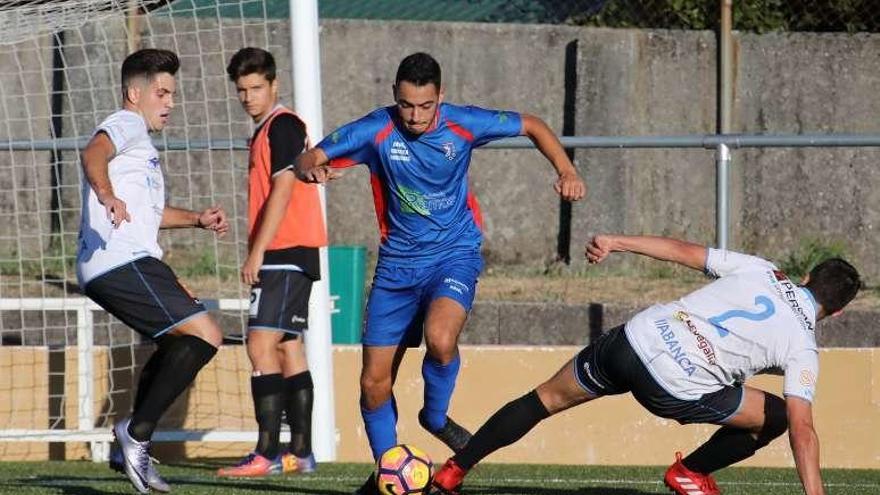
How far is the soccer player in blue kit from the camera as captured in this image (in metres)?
7.46

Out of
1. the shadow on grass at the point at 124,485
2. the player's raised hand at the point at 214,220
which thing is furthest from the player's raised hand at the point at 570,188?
the shadow on grass at the point at 124,485

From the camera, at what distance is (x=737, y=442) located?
7117mm

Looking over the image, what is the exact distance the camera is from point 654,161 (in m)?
12.4

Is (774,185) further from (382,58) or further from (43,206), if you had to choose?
(43,206)

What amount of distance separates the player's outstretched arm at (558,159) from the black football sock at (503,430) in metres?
0.84

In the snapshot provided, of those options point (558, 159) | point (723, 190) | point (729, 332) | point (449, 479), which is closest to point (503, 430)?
point (449, 479)

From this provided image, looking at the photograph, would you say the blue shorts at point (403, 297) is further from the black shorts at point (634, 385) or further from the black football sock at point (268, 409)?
the black football sock at point (268, 409)

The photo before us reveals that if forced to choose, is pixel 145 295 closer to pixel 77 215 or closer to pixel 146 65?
pixel 146 65

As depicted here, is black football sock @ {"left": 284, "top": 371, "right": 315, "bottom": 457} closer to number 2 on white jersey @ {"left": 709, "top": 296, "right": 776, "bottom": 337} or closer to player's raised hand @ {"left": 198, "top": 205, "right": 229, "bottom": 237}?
player's raised hand @ {"left": 198, "top": 205, "right": 229, "bottom": 237}

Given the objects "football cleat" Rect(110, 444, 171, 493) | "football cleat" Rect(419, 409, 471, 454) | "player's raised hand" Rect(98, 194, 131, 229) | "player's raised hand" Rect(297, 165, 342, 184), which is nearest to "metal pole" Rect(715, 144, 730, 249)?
"football cleat" Rect(419, 409, 471, 454)

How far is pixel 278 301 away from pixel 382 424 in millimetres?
1424

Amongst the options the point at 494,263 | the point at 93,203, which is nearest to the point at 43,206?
the point at 494,263

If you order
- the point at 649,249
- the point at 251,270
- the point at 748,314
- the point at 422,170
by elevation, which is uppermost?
the point at 422,170

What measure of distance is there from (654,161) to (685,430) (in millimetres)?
3157
